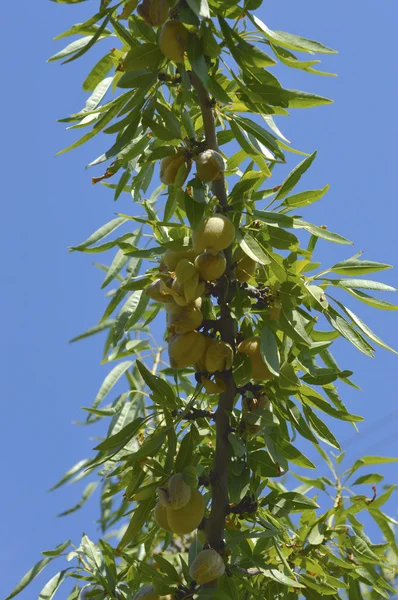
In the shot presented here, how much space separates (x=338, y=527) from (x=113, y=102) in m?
1.04

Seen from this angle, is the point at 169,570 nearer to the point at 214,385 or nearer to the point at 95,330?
the point at 214,385

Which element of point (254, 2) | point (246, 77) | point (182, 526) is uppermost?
point (254, 2)

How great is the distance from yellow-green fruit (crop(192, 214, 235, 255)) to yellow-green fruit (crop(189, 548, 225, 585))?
0.55 meters

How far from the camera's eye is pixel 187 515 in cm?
128

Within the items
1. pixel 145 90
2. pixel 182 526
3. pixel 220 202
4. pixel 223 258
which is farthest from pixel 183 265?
pixel 182 526

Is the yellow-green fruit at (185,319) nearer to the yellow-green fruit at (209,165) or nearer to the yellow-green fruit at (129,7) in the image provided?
the yellow-green fruit at (209,165)

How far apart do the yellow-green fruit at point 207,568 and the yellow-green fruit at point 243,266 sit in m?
0.53

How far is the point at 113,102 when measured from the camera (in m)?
1.44

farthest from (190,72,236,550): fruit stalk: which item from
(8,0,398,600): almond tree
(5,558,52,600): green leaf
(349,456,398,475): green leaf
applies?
(5,558,52,600): green leaf

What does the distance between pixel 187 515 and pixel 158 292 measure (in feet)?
1.44

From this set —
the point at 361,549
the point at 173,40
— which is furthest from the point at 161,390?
the point at 173,40

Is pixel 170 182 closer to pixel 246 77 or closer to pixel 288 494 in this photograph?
pixel 246 77

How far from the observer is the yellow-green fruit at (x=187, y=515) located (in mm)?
1278

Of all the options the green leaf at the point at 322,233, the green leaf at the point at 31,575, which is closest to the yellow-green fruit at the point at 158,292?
the green leaf at the point at 322,233
